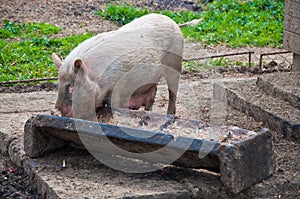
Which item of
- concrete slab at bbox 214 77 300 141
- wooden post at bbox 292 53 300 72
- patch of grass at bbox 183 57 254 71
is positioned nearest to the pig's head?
concrete slab at bbox 214 77 300 141

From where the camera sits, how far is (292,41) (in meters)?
7.13

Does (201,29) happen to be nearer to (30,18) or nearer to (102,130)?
(30,18)

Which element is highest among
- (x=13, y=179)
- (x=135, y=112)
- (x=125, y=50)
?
(x=125, y=50)

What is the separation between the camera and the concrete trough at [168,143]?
169 inches

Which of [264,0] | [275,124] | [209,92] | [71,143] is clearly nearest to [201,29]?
[264,0]

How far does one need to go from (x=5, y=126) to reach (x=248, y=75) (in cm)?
349

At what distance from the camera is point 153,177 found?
A: 4.63 m

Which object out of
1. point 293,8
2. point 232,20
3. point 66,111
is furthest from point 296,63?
point 232,20

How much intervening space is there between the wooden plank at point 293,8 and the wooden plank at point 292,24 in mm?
45

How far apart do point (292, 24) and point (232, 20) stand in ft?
12.6

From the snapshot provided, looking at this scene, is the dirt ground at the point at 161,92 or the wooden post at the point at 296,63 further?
the wooden post at the point at 296,63

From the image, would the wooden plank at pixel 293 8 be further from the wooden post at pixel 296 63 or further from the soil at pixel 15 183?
the soil at pixel 15 183

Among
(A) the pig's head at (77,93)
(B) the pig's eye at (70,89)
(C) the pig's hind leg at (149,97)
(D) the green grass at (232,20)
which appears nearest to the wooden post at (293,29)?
(C) the pig's hind leg at (149,97)

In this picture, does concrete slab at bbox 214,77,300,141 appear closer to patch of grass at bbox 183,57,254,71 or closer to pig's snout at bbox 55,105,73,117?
patch of grass at bbox 183,57,254,71
